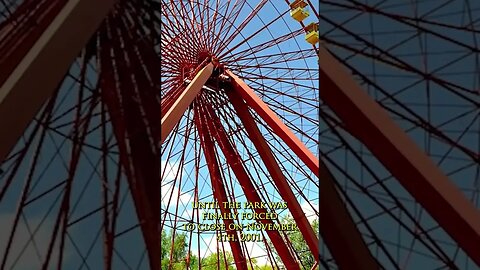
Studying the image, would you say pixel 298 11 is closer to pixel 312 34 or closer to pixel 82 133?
pixel 312 34

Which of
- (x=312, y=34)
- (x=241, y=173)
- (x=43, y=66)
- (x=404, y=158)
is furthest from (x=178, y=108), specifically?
(x=312, y=34)

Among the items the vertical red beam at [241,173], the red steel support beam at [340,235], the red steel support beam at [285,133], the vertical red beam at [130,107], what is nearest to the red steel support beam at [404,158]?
the red steel support beam at [340,235]

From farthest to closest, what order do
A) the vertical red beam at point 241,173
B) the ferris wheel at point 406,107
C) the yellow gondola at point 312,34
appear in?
the yellow gondola at point 312,34 → the vertical red beam at point 241,173 → the ferris wheel at point 406,107

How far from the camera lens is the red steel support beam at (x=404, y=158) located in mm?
6559

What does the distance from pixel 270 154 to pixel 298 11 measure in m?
3.82

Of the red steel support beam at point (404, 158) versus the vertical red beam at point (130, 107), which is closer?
the red steel support beam at point (404, 158)

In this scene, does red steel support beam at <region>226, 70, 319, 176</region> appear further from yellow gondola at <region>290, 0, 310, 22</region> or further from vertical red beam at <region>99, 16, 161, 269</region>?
vertical red beam at <region>99, 16, 161, 269</region>

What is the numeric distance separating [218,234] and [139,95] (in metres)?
6.34

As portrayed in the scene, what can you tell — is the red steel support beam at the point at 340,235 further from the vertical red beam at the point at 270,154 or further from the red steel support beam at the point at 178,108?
the vertical red beam at the point at 270,154

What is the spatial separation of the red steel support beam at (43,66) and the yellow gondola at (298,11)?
953cm

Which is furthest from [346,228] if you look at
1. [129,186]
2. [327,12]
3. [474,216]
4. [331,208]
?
[327,12]

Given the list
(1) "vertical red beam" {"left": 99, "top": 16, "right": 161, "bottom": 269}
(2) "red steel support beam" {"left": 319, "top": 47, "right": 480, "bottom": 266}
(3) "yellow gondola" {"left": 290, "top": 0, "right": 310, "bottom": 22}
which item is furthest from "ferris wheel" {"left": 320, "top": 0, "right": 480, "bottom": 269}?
(3) "yellow gondola" {"left": 290, "top": 0, "right": 310, "bottom": 22}

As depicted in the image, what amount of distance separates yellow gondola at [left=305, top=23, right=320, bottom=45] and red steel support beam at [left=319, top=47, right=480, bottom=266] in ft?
24.3

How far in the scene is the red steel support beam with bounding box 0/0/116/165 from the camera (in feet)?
13.6
